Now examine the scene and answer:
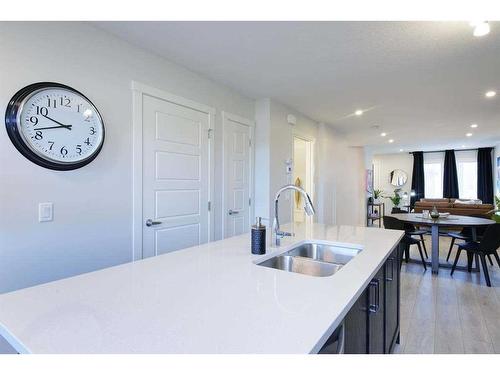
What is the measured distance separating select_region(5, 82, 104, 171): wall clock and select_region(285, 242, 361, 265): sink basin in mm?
1598

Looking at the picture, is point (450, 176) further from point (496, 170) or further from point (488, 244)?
point (488, 244)

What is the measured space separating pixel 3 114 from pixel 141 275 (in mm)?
1340

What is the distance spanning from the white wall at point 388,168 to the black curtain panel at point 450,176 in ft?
3.51

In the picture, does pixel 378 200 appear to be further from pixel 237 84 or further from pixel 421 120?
pixel 237 84

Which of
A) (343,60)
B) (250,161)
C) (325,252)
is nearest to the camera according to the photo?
(325,252)

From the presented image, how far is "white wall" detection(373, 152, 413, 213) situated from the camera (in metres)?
10.5

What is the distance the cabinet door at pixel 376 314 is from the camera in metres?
1.41

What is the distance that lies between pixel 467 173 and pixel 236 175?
369 inches

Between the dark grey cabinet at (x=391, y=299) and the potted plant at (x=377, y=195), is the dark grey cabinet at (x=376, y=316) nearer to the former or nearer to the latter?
the dark grey cabinet at (x=391, y=299)

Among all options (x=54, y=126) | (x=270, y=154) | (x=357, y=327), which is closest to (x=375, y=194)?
(x=270, y=154)

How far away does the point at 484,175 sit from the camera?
9039mm

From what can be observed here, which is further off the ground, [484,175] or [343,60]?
[343,60]

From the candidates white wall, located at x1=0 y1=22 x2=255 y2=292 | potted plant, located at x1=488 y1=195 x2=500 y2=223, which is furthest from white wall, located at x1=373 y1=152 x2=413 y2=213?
white wall, located at x1=0 y1=22 x2=255 y2=292

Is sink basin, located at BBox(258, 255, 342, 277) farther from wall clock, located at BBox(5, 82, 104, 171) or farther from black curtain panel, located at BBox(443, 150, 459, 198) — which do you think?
black curtain panel, located at BBox(443, 150, 459, 198)
